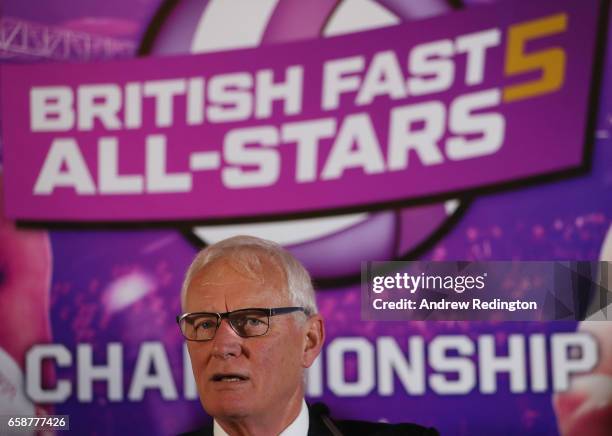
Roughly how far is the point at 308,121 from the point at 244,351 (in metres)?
1.37

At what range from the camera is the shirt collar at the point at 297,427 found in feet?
5.49

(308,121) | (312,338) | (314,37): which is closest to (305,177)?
(308,121)

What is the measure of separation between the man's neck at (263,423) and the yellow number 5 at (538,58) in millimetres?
1462

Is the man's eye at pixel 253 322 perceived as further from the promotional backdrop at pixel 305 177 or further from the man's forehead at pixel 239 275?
the promotional backdrop at pixel 305 177

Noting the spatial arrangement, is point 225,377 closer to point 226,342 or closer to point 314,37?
point 226,342

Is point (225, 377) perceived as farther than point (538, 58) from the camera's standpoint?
No

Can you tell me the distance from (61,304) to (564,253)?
1647 millimetres

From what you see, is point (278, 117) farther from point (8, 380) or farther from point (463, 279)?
point (8, 380)

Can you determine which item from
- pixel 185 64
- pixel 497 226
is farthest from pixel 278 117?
pixel 497 226

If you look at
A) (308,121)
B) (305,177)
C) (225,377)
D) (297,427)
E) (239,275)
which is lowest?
(297,427)

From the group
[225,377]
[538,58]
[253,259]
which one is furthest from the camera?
[538,58]

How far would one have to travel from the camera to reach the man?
155 cm

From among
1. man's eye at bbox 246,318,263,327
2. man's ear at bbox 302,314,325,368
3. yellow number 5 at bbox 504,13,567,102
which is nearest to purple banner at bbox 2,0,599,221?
yellow number 5 at bbox 504,13,567,102

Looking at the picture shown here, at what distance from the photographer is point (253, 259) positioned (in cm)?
165
